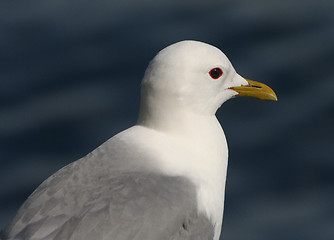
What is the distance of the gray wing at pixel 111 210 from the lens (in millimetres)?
4469

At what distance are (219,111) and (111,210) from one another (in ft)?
10.6

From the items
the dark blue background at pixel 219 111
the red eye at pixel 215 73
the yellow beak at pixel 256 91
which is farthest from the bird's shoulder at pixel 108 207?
the dark blue background at pixel 219 111

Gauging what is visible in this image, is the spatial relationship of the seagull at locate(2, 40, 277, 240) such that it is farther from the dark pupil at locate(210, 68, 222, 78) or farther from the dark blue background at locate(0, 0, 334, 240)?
the dark blue background at locate(0, 0, 334, 240)

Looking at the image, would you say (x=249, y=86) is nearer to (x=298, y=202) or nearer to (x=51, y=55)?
(x=298, y=202)

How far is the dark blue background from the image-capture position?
23.8 ft

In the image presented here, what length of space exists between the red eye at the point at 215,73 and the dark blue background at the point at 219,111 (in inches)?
84.0

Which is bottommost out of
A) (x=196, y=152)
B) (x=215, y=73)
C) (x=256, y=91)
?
(x=196, y=152)

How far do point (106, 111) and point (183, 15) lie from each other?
1294 millimetres

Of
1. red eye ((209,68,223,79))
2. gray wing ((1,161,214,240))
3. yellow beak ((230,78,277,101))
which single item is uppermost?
red eye ((209,68,223,79))

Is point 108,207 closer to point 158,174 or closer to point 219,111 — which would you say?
point 158,174

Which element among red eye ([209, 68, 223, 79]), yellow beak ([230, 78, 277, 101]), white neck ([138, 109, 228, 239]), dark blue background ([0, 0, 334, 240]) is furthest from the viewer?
dark blue background ([0, 0, 334, 240])

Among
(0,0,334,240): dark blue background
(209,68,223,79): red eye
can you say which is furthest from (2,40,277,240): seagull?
(0,0,334,240): dark blue background

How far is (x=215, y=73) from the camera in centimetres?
514

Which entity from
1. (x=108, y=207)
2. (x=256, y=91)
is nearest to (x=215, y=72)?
(x=256, y=91)
